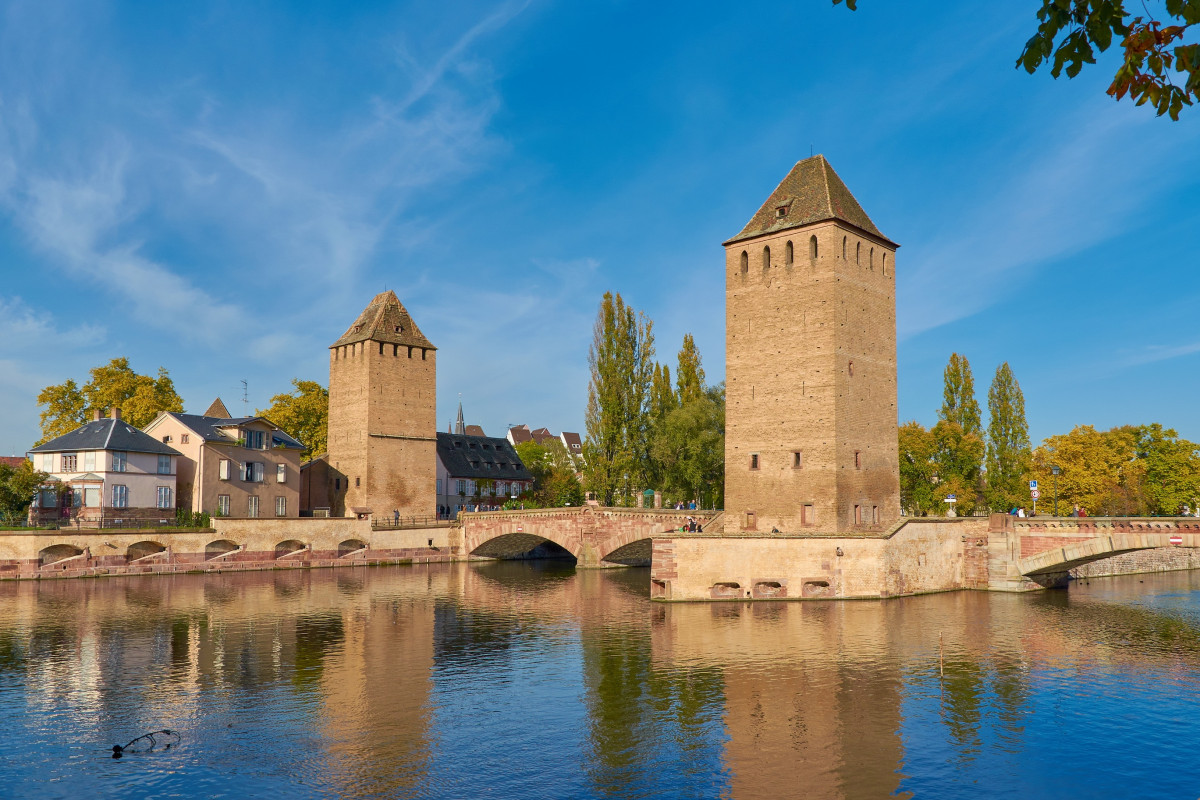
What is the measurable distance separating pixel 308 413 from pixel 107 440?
25.5 m

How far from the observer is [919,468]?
5959 cm

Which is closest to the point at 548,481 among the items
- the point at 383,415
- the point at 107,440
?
the point at 383,415

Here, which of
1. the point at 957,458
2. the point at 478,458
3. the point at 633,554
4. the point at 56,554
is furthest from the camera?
the point at 478,458

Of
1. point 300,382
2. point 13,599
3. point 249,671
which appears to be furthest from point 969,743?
point 300,382

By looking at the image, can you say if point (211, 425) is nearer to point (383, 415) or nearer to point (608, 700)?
point (383, 415)

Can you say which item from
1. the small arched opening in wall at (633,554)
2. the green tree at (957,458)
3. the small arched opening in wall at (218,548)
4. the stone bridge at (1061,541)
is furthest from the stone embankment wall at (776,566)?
the small arched opening in wall at (218,548)

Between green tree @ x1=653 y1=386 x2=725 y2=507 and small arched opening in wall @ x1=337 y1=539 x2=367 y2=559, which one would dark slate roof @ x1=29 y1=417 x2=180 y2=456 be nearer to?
small arched opening in wall @ x1=337 y1=539 x2=367 y2=559

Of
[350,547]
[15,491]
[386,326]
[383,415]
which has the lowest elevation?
[350,547]

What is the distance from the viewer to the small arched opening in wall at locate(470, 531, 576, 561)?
→ 6593 cm

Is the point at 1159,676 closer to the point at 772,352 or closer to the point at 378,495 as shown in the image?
the point at 772,352

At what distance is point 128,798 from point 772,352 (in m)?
35.1

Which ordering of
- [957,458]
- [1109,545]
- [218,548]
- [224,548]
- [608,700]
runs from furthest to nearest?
1. [957,458]
2. [224,548]
3. [218,548]
4. [1109,545]
5. [608,700]

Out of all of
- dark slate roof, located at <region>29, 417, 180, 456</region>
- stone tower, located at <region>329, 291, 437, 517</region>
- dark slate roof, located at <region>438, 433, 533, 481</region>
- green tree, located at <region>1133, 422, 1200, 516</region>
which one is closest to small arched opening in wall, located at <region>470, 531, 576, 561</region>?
stone tower, located at <region>329, 291, 437, 517</region>

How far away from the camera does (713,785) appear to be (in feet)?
54.4
